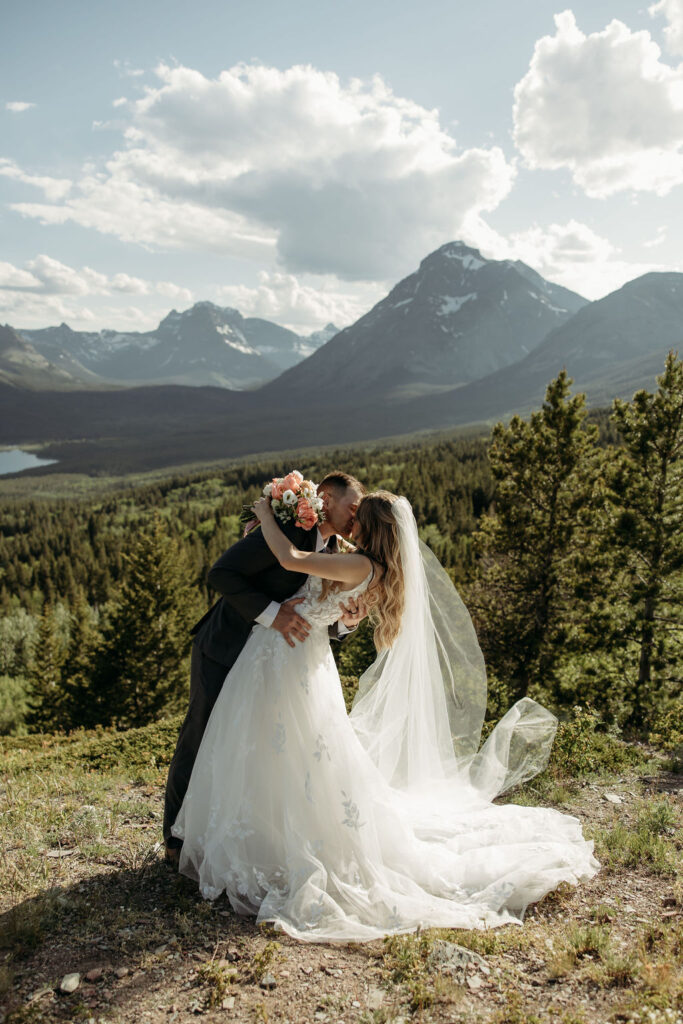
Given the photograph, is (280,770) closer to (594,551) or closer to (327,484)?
(327,484)

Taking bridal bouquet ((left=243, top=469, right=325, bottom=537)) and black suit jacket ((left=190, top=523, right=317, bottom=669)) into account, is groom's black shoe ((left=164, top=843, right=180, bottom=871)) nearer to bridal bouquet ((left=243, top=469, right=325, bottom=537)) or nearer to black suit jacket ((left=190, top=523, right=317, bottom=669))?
black suit jacket ((left=190, top=523, right=317, bottom=669))

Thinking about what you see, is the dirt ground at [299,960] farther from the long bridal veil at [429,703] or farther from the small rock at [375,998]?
the long bridal veil at [429,703]

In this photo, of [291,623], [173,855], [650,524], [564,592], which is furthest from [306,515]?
[564,592]

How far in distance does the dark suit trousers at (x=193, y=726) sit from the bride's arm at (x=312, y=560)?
137cm

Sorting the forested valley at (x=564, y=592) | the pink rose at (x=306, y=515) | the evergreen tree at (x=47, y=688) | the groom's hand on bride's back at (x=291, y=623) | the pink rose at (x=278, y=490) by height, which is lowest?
the evergreen tree at (x=47, y=688)

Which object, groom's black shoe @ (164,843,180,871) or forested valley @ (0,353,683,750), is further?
forested valley @ (0,353,683,750)

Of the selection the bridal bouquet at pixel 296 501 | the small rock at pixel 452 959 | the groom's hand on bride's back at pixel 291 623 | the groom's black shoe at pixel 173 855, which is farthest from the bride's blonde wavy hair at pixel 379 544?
the groom's black shoe at pixel 173 855

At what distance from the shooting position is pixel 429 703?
20.2ft

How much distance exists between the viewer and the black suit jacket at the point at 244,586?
4.96 meters

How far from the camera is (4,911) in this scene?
4.68 metres

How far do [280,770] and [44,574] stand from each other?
69.5 meters

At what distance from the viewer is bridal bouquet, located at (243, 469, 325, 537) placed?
486 cm

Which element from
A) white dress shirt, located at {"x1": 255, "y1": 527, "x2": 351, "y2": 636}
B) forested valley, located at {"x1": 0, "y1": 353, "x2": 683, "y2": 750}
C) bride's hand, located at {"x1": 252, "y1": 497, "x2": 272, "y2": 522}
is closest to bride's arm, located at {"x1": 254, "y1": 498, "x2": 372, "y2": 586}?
bride's hand, located at {"x1": 252, "y1": 497, "x2": 272, "y2": 522}

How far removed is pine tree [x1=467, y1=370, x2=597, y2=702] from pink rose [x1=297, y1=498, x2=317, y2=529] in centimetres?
1456
